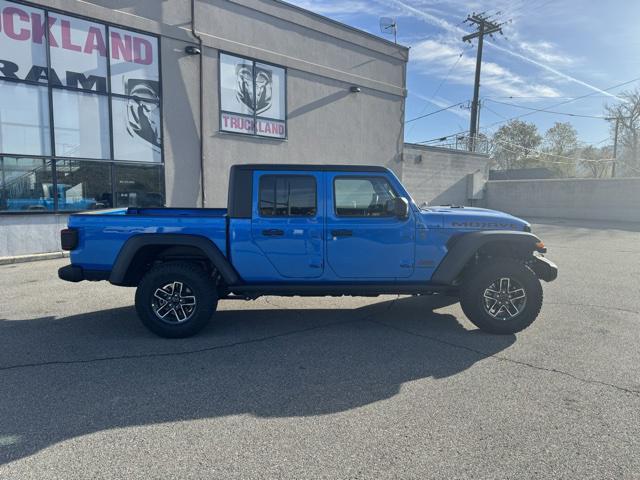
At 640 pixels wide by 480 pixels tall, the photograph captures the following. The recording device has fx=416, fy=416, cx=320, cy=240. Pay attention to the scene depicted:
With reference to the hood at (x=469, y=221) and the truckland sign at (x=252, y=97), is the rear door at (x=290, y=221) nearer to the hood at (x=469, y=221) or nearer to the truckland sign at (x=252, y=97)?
the hood at (x=469, y=221)

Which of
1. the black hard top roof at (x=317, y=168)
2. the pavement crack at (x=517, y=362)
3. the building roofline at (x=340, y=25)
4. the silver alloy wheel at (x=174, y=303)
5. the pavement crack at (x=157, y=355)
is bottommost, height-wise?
the pavement crack at (x=157, y=355)

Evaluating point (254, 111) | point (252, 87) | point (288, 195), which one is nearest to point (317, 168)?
point (288, 195)

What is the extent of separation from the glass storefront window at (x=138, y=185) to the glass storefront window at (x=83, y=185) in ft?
0.92

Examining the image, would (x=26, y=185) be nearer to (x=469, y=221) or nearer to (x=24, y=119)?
(x=24, y=119)

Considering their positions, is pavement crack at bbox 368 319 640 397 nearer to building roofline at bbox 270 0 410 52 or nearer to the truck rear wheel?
the truck rear wheel

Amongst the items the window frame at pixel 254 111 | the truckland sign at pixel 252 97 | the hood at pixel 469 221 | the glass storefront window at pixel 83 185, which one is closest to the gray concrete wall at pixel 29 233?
the glass storefront window at pixel 83 185

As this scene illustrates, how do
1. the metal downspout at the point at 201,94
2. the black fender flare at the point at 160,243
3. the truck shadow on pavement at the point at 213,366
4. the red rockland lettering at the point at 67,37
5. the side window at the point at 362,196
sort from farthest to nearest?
the metal downspout at the point at 201,94 < the red rockland lettering at the point at 67,37 < the side window at the point at 362,196 < the black fender flare at the point at 160,243 < the truck shadow on pavement at the point at 213,366

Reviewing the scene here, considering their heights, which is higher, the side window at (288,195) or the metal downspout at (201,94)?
the metal downspout at (201,94)

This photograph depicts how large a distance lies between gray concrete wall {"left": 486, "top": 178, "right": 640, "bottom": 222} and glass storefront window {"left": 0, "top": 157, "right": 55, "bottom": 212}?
25.0m

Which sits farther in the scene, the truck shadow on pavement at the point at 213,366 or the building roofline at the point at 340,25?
the building roofline at the point at 340,25

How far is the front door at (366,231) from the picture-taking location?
4.64 m

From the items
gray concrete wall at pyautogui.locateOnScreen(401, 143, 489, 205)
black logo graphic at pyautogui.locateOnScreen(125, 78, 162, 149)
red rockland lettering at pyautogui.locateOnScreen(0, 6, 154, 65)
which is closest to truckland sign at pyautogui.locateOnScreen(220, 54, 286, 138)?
black logo graphic at pyautogui.locateOnScreen(125, 78, 162, 149)

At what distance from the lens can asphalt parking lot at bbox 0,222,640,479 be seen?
2512 millimetres

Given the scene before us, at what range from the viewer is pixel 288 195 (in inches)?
186
